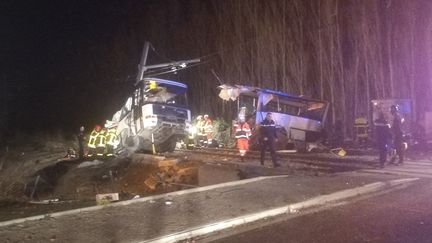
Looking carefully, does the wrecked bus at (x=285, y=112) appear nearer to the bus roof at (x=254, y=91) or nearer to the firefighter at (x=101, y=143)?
the bus roof at (x=254, y=91)

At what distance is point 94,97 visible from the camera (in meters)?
51.1

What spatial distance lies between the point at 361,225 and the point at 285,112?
51.1 ft

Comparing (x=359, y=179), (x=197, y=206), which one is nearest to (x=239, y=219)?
(x=197, y=206)

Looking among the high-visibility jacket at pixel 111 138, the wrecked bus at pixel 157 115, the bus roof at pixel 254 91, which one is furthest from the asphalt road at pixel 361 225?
the high-visibility jacket at pixel 111 138

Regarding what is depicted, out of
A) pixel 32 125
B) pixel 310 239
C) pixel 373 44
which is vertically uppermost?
pixel 373 44

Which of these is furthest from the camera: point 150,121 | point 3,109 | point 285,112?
point 3,109

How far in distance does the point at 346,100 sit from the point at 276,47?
6496 millimetres

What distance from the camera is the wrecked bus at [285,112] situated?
22.1 meters

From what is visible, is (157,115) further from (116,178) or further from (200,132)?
(200,132)

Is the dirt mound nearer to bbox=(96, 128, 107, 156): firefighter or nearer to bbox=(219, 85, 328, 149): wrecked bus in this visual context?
bbox=(96, 128, 107, 156): firefighter

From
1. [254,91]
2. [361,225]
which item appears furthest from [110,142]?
[361,225]

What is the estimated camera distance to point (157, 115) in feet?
68.9

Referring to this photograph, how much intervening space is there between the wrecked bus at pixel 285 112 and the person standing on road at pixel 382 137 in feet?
25.8

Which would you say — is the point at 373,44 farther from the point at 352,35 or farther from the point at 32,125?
the point at 32,125
